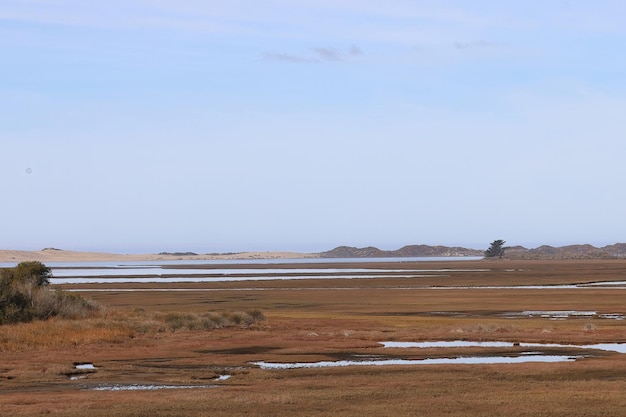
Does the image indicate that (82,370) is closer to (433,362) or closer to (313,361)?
(313,361)

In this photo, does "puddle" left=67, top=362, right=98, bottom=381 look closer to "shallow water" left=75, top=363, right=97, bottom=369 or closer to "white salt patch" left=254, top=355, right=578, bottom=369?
"shallow water" left=75, top=363, right=97, bottom=369

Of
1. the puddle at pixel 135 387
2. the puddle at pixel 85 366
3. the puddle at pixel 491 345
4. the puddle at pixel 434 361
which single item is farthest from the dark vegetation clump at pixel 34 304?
the puddle at pixel 135 387

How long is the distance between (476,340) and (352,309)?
81.9ft

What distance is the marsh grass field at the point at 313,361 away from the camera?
22.9m

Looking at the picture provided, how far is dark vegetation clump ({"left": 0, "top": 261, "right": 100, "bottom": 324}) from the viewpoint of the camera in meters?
47.1

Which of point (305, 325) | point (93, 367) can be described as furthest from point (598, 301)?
point (93, 367)

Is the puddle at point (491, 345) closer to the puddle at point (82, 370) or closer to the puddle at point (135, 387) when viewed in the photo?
the puddle at point (82, 370)

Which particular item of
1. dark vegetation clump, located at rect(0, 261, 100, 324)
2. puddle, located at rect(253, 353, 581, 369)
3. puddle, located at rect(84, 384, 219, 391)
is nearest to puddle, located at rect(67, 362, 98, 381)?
puddle, located at rect(84, 384, 219, 391)

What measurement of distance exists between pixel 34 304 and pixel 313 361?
20.7m

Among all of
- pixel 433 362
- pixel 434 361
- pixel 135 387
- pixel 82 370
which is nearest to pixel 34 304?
pixel 82 370

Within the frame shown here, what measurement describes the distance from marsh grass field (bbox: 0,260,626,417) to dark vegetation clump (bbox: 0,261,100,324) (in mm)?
2251

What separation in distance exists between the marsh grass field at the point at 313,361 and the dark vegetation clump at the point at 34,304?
7.38ft

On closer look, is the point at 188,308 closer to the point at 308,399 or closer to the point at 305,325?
the point at 305,325

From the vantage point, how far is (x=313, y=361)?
33500 millimetres
